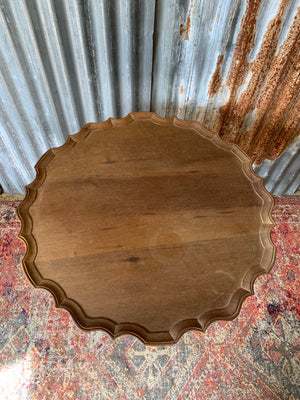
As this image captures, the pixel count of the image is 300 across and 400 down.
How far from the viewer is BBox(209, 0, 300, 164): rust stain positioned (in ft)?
4.57

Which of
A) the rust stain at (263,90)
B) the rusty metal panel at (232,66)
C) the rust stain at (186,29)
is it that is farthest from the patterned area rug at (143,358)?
the rust stain at (186,29)

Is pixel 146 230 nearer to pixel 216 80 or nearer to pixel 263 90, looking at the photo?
pixel 216 80

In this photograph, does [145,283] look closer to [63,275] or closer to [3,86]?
A: [63,275]

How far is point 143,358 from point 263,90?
190cm

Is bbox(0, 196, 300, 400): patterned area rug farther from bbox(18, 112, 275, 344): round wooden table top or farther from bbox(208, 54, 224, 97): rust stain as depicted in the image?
bbox(208, 54, 224, 97): rust stain

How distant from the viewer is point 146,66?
1469 mm

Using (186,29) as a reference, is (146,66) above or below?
below

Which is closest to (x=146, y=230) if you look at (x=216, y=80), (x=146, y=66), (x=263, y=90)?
(x=146, y=66)

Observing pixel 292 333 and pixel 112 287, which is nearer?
pixel 112 287

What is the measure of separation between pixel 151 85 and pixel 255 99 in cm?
70

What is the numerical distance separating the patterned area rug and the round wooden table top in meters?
0.95

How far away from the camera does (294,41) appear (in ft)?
4.68

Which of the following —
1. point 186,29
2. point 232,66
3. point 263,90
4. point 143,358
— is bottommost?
point 143,358

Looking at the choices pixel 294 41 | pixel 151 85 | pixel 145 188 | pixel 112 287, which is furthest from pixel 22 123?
pixel 294 41
